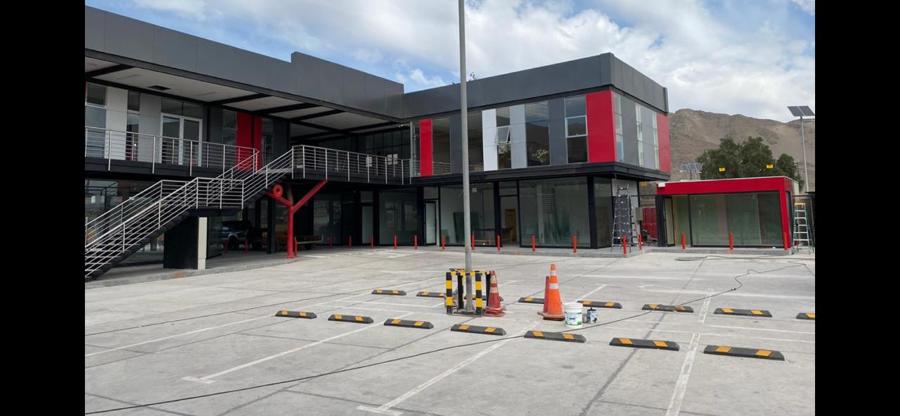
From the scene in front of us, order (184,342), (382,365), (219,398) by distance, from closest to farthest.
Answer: (219,398), (382,365), (184,342)

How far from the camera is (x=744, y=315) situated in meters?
9.87

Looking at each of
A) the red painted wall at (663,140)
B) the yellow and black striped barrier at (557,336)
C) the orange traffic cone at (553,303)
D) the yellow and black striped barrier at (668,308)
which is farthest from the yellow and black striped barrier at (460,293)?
the red painted wall at (663,140)

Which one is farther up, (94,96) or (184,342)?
(94,96)

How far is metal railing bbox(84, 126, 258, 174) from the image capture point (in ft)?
70.1

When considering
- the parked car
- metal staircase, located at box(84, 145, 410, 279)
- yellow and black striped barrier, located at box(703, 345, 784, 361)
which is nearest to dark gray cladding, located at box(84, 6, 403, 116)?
metal staircase, located at box(84, 145, 410, 279)

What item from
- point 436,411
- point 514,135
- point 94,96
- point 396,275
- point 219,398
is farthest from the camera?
point 514,135

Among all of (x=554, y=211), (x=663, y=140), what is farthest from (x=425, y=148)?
(x=663, y=140)

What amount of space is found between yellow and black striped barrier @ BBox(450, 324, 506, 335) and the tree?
71133 millimetres

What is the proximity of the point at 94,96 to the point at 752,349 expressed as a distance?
25297 mm

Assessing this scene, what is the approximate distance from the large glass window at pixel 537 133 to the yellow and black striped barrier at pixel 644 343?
67.0ft

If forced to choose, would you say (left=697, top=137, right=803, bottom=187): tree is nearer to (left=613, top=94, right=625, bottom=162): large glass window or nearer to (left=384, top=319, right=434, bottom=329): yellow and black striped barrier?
(left=613, top=94, right=625, bottom=162): large glass window

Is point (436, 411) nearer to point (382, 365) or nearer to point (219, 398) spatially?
point (382, 365)
